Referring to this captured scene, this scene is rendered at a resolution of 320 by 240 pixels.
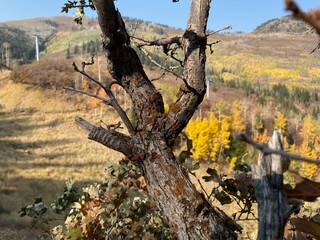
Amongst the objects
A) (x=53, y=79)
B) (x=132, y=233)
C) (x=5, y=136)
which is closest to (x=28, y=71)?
(x=53, y=79)

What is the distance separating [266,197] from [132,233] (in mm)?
1997

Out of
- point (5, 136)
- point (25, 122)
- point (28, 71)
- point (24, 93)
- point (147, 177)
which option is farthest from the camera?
point (28, 71)

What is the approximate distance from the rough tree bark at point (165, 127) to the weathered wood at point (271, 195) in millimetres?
668

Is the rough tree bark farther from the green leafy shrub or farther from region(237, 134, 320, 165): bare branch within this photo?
region(237, 134, 320, 165): bare branch

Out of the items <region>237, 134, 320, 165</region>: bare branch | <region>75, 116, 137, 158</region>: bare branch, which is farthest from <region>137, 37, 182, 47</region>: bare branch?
<region>237, 134, 320, 165</region>: bare branch

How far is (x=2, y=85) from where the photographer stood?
66.5m

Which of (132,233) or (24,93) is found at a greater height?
(132,233)

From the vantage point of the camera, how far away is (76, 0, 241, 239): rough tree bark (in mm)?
1860

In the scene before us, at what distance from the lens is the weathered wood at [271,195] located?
1113 millimetres

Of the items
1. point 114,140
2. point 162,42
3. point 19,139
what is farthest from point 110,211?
point 19,139

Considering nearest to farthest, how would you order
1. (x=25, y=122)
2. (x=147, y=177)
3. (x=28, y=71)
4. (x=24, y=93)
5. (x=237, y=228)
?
(x=237, y=228)
(x=147, y=177)
(x=25, y=122)
(x=24, y=93)
(x=28, y=71)

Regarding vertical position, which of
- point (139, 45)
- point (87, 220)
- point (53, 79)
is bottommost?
point (53, 79)

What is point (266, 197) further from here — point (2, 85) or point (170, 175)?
point (2, 85)

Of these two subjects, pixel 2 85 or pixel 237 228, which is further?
pixel 2 85
